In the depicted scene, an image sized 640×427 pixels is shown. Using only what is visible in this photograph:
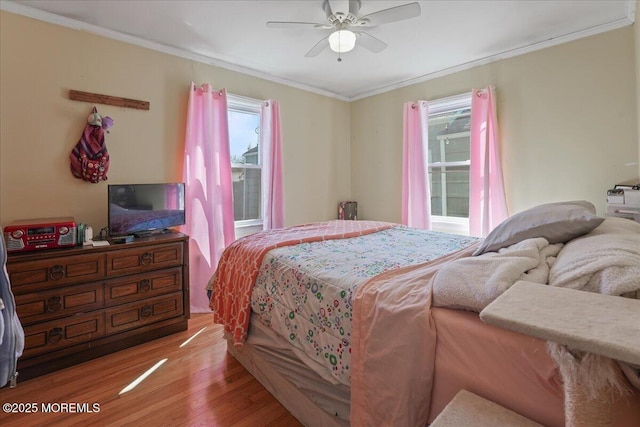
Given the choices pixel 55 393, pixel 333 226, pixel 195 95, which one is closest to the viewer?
pixel 55 393

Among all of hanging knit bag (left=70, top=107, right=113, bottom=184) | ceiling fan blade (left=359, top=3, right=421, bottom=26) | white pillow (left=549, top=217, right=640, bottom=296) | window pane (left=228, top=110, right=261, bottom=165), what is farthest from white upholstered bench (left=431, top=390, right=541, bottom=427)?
window pane (left=228, top=110, right=261, bottom=165)

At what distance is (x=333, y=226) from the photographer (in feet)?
9.29

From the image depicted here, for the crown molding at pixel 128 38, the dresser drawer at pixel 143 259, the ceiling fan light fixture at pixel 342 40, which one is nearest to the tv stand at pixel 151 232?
the dresser drawer at pixel 143 259

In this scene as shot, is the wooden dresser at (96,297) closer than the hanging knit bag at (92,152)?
Yes

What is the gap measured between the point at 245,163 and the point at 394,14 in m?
2.21

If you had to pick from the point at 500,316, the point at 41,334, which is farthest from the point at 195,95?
the point at 500,316

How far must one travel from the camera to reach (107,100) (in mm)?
2594

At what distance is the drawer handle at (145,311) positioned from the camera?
2367 millimetres

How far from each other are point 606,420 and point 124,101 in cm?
337

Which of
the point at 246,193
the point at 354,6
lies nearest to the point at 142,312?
the point at 246,193

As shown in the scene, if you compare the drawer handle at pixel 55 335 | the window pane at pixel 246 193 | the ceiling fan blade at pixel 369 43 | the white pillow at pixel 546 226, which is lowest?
the drawer handle at pixel 55 335

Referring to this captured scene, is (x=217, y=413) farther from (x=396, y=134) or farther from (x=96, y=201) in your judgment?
(x=396, y=134)

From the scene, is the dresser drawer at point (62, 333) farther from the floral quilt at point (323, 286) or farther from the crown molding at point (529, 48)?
the crown molding at point (529, 48)

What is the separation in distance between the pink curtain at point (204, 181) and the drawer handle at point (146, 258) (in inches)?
24.2
